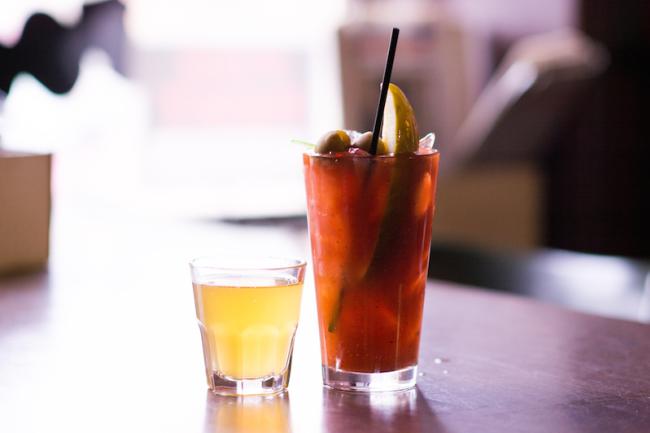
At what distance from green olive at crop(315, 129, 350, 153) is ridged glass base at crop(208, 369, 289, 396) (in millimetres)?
189

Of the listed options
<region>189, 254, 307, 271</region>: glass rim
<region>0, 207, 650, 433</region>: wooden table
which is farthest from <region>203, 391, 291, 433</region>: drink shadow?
<region>189, 254, 307, 271</region>: glass rim

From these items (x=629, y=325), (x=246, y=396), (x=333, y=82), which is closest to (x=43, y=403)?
(x=246, y=396)

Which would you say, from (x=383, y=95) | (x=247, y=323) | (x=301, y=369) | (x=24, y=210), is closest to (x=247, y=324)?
(x=247, y=323)

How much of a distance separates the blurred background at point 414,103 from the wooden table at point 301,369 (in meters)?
2.66

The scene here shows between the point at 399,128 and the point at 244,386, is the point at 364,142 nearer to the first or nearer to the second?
the point at 399,128

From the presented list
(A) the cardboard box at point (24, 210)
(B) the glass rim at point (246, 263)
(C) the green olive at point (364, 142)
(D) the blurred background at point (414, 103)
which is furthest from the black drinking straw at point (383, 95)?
(D) the blurred background at point (414, 103)

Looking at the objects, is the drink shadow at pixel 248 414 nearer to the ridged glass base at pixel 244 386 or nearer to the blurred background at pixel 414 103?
the ridged glass base at pixel 244 386

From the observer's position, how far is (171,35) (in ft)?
14.6

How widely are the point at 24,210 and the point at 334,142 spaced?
0.76 m

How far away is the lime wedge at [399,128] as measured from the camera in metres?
0.77

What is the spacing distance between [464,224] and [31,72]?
2842mm

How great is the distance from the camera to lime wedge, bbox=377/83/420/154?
30.3 inches

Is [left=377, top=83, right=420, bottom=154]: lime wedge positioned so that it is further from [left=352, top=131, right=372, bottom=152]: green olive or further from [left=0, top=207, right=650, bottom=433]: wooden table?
[left=0, top=207, right=650, bottom=433]: wooden table

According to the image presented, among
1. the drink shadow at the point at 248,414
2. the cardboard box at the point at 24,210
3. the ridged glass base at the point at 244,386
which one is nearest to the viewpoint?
the drink shadow at the point at 248,414
